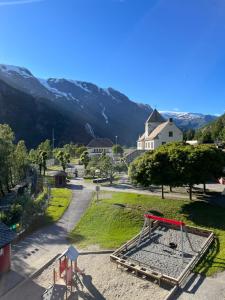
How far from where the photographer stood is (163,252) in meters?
23.2

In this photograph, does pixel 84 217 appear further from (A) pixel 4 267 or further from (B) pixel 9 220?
(A) pixel 4 267

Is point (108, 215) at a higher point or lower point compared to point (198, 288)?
higher

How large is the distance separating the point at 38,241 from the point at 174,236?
1149cm

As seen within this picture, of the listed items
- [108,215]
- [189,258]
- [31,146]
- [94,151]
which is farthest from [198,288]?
[31,146]

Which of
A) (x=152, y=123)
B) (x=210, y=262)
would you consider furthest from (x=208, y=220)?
(x=152, y=123)

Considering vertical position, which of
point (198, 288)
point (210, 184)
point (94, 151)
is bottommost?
point (198, 288)

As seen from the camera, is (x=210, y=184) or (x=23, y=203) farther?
(x=210, y=184)

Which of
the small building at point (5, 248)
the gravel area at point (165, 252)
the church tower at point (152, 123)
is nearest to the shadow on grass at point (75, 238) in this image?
the gravel area at point (165, 252)

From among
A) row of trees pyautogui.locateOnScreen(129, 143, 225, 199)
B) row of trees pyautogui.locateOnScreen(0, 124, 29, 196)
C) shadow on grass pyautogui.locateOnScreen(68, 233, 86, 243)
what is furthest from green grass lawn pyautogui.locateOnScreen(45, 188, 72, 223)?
row of trees pyautogui.locateOnScreen(129, 143, 225, 199)

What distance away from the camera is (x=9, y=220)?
25.6 m

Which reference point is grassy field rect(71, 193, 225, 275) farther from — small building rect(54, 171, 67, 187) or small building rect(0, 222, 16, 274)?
small building rect(54, 171, 67, 187)

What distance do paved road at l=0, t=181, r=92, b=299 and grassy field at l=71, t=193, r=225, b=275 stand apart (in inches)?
44.2

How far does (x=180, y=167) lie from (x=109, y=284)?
1592 centimetres

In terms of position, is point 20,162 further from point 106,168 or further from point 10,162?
point 106,168
